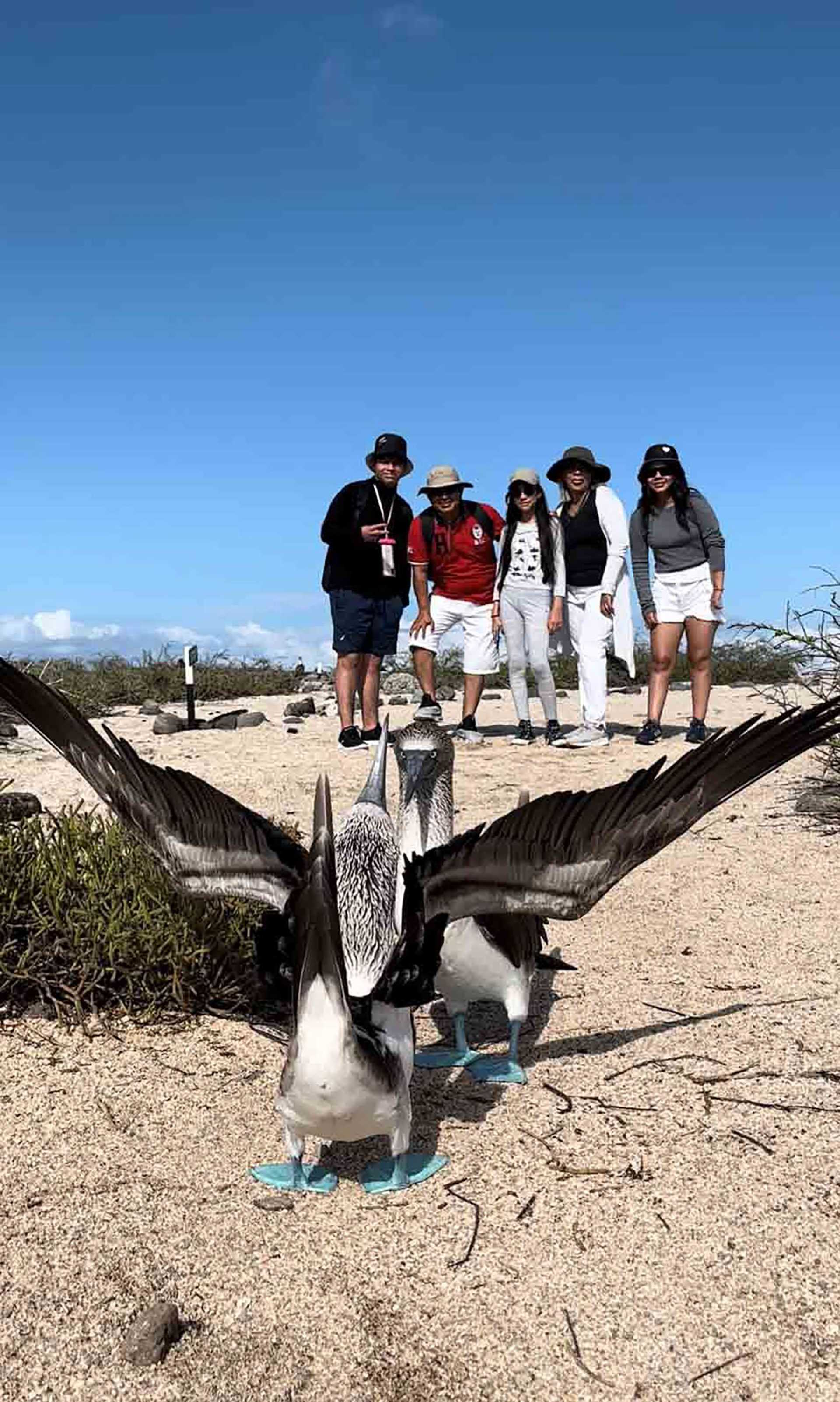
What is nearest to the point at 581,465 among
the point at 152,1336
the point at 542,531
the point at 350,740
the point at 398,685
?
the point at 542,531

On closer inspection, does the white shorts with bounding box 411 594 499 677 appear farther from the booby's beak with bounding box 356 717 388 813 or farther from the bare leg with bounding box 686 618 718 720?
the booby's beak with bounding box 356 717 388 813

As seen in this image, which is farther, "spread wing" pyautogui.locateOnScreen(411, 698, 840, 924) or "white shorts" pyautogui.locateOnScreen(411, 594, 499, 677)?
"white shorts" pyautogui.locateOnScreen(411, 594, 499, 677)

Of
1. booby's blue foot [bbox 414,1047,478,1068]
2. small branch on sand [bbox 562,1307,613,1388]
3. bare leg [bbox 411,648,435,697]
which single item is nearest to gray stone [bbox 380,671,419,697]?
bare leg [bbox 411,648,435,697]

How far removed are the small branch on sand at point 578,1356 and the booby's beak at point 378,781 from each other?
4.69 feet

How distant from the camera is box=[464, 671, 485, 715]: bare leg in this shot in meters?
9.77

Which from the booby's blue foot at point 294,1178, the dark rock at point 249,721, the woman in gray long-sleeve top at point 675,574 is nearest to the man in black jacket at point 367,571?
the dark rock at point 249,721

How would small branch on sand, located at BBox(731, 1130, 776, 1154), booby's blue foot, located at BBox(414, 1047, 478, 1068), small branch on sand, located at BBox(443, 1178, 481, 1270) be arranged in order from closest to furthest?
small branch on sand, located at BBox(443, 1178, 481, 1270)
small branch on sand, located at BBox(731, 1130, 776, 1154)
booby's blue foot, located at BBox(414, 1047, 478, 1068)

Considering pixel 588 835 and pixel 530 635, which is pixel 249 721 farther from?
pixel 588 835

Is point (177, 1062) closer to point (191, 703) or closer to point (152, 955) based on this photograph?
point (152, 955)

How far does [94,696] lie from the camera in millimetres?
11922

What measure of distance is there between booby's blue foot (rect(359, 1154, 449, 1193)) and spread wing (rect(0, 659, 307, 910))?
75cm

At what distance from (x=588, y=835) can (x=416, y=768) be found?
122 cm

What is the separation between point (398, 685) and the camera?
570 inches

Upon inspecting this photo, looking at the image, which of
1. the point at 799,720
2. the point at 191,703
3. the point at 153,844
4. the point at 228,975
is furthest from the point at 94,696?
the point at 799,720
